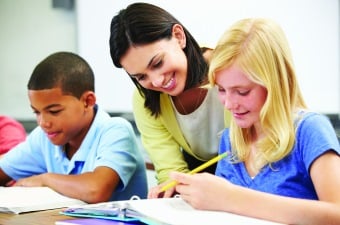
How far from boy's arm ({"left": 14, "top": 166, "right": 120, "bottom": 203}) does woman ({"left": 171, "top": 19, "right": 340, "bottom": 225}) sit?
0.41 meters

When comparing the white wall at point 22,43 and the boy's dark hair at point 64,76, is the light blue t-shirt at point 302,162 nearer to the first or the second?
the boy's dark hair at point 64,76

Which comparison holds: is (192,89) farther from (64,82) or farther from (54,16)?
(54,16)

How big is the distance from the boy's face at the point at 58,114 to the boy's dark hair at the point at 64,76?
0.02m

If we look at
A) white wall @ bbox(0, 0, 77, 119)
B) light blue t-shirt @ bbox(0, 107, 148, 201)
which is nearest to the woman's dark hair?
light blue t-shirt @ bbox(0, 107, 148, 201)

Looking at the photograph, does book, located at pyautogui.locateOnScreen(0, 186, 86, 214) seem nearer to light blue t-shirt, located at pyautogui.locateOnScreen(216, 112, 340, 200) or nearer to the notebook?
the notebook

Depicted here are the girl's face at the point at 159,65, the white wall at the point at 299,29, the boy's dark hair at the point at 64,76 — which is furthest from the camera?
the white wall at the point at 299,29

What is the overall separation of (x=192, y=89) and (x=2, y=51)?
1.89m

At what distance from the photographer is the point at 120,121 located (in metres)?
1.68

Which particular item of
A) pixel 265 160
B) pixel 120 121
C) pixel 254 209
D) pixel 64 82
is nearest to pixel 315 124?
pixel 265 160

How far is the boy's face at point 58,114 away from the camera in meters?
1.62

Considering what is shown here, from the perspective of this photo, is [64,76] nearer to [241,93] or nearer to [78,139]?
[78,139]

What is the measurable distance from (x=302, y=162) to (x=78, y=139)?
32.0 inches

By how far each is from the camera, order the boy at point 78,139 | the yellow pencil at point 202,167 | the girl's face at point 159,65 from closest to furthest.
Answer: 1. the yellow pencil at point 202,167
2. the girl's face at point 159,65
3. the boy at point 78,139

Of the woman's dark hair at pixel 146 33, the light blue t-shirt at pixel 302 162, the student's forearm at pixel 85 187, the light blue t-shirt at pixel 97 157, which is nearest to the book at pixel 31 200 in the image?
the student's forearm at pixel 85 187
